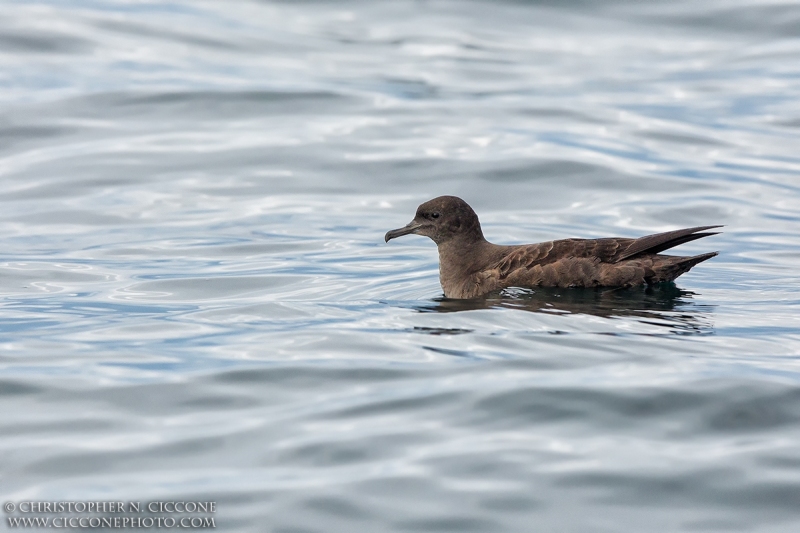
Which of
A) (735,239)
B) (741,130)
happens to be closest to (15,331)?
(735,239)

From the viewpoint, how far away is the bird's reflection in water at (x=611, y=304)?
7.64 metres

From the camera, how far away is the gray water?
507 cm

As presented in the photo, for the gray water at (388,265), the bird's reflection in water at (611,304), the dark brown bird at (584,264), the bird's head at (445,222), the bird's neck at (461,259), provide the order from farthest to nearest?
the bird's head at (445,222), the bird's neck at (461,259), the dark brown bird at (584,264), the bird's reflection in water at (611,304), the gray water at (388,265)

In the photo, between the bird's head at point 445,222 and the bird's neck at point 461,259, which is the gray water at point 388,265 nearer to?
the bird's neck at point 461,259

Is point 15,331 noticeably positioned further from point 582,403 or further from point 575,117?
point 575,117

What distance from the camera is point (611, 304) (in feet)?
26.5

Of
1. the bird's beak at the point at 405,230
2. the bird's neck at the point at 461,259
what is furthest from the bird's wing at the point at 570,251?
the bird's beak at the point at 405,230

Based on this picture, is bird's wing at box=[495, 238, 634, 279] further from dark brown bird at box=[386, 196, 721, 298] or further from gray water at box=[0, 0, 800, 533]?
gray water at box=[0, 0, 800, 533]

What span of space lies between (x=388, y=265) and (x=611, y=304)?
3651mm

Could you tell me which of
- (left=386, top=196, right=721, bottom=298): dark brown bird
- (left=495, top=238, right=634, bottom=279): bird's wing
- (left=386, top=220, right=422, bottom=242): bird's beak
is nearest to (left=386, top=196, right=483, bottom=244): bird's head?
(left=386, top=220, right=422, bottom=242): bird's beak

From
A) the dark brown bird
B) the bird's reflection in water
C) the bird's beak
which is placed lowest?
the bird's reflection in water

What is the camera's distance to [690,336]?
281 inches

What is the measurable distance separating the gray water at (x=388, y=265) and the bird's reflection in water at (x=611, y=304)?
46 millimetres

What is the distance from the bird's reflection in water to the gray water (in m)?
0.05
